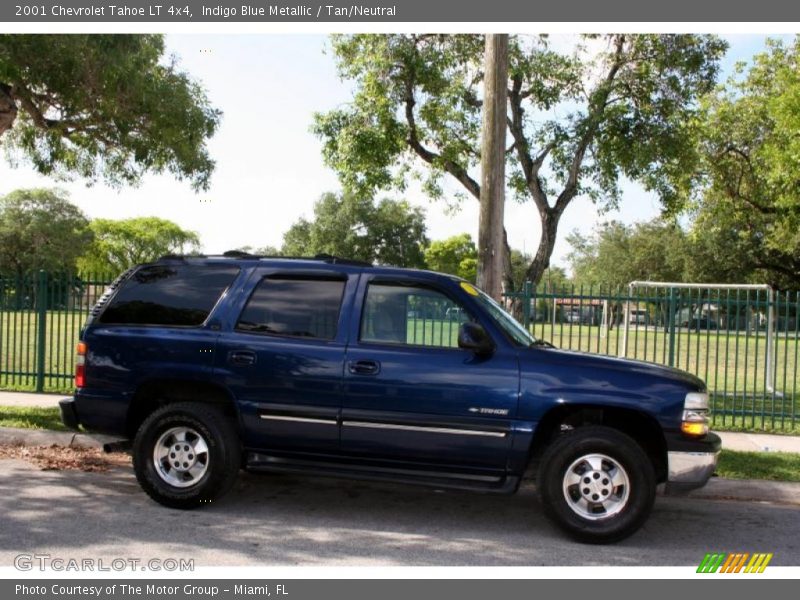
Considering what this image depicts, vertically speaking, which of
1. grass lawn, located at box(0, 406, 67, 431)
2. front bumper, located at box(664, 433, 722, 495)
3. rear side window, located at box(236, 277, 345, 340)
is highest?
rear side window, located at box(236, 277, 345, 340)

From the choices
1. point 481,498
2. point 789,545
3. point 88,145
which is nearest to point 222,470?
point 481,498

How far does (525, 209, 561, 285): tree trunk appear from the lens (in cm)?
1511

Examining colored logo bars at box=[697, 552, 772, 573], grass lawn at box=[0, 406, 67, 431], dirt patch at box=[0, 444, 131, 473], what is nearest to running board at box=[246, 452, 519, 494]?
colored logo bars at box=[697, 552, 772, 573]

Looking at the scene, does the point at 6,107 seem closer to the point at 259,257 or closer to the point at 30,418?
the point at 30,418

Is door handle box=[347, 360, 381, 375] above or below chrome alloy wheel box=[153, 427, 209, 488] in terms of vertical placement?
above

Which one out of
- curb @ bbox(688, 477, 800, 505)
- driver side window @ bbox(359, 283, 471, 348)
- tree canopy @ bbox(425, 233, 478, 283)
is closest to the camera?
driver side window @ bbox(359, 283, 471, 348)

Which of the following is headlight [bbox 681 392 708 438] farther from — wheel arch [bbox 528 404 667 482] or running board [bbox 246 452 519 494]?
running board [bbox 246 452 519 494]

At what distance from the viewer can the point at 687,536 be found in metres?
6.24

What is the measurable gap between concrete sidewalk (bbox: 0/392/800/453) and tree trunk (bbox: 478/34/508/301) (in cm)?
356

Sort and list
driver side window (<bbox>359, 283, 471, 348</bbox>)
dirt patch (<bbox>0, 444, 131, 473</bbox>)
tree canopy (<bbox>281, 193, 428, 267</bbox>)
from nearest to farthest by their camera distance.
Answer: driver side window (<bbox>359, 283, 471, 348</bbox>)
dirt patch (<bbox>0, 444, 131, 473</bbox>)
tree canopy (<bbox>281, 193, 428, 267</bbox>)

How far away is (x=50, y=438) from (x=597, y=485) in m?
6.27

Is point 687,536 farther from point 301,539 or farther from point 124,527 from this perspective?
point 124,527

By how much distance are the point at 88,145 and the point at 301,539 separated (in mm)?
8994

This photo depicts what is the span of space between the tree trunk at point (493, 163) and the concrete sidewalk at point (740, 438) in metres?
3.56
